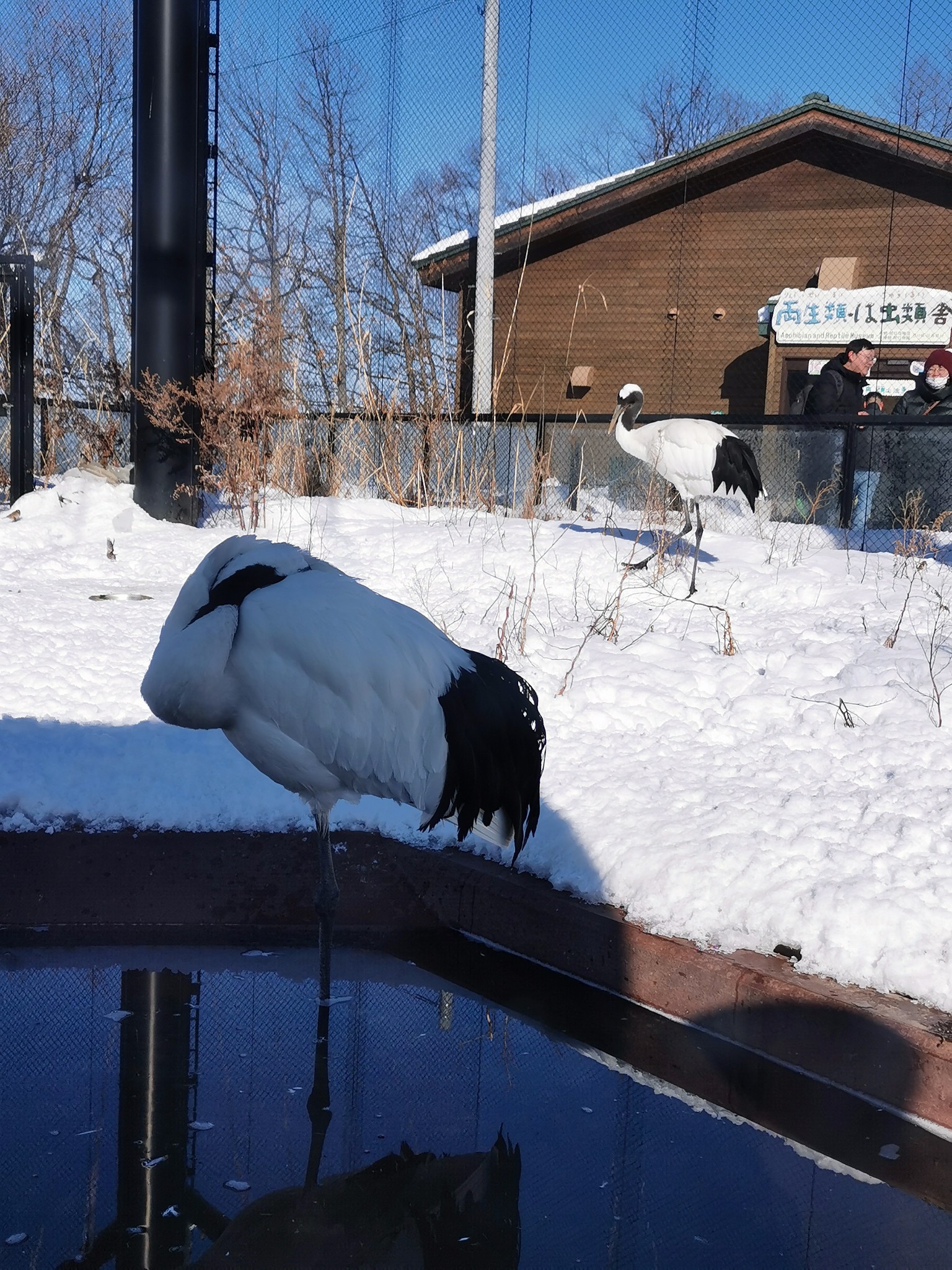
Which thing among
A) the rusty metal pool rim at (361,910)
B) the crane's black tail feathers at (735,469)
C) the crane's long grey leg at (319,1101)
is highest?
the crane's black tail feathers at (735,469)

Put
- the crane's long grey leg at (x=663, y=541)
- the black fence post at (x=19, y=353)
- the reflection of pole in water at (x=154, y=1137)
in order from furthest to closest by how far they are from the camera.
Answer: the black fence post at (x=19, y=353), the crane's long grey leg at (x=663, y=541), the reflection of pole in water at (x=154, y=1137)

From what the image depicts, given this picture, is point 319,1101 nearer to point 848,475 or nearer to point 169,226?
point 169,226

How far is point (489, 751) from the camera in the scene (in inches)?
143

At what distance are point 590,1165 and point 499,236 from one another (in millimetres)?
14491

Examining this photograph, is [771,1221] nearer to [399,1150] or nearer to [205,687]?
[399,1150]

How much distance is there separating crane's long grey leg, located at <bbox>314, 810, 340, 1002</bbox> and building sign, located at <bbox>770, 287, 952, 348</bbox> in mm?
12120

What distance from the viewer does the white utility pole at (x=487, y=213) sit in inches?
577

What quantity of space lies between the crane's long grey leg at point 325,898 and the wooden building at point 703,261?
1160 centimetres

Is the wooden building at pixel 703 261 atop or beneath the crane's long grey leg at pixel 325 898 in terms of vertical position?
atop

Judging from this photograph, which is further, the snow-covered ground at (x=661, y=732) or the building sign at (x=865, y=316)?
the building sign at (x=865, y=316)

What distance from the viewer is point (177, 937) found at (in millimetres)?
4078

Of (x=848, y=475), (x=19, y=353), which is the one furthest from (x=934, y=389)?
(x=19, y=353)

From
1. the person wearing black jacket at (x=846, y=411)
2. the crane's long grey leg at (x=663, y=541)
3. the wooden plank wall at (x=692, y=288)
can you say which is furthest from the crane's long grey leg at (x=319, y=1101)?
the wooden plank wall at (x=692, y=288)

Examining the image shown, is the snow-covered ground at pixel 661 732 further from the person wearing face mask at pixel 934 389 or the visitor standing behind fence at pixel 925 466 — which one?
the person wearing face mask at pixel 934 389
